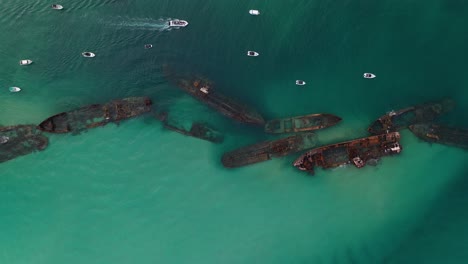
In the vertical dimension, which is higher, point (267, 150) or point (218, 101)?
point (218, 101)

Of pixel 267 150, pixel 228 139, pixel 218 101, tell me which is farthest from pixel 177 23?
pixel 267 150

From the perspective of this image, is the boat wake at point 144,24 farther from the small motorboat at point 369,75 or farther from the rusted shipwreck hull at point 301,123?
the small motorboat at point 369,75

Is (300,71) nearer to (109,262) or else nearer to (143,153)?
(143,153)

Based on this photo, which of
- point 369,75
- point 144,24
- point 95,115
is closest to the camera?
point 369,75

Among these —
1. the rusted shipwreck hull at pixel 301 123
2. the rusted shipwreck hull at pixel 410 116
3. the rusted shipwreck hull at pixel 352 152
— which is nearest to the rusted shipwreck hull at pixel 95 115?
the rusted shipwreck hull at pixel 301 123

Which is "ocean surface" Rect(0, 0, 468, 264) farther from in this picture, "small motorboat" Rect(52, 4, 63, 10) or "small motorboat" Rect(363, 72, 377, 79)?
"small motorboat" Rect(52, 4, 63, 10)

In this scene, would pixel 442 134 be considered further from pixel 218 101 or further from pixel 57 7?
pixel 57 7

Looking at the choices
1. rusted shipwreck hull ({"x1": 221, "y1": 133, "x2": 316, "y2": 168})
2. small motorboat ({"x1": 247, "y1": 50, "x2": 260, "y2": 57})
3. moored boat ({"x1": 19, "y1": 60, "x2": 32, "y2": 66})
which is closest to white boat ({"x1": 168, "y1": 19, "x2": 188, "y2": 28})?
small motorboat ({"x1": 247, "y1": 50, "x2": 260, "y2": 57})
